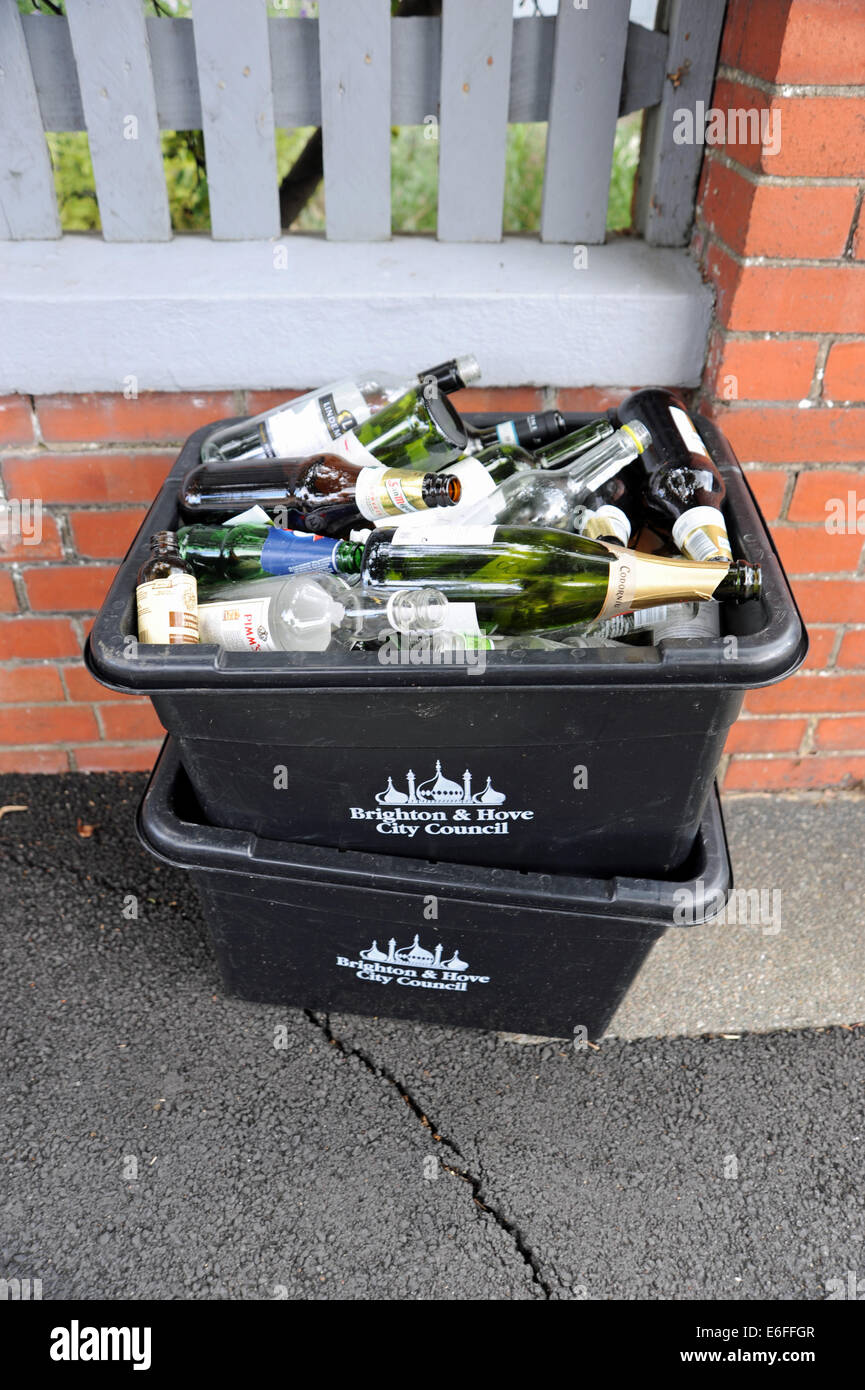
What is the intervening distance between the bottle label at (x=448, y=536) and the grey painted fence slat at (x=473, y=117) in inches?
34.6

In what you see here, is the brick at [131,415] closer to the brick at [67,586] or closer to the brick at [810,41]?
the brick at [67,586]

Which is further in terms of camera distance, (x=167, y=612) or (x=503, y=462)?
(x=503, y=462)

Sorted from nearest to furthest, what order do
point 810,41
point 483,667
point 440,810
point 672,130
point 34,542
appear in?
point 483,667 → point 440,810 → point 810,41 → point 672,130 → point 34,542

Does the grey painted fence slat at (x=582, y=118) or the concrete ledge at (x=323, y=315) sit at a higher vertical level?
the grey painted fence slat at (x=582, y=118)

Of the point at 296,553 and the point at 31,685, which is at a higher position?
the point at 296,553

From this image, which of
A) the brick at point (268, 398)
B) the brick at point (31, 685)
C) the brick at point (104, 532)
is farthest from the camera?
the brick at point (31, 685)

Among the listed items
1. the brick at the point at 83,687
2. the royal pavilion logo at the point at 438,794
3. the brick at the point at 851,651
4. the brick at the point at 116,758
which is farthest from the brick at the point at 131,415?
the brick at the point at 851,651

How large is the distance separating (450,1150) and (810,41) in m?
1.84

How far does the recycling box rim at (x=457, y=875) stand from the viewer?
4.48 ft

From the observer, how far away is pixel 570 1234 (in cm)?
151

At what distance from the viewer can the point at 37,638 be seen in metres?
2.11

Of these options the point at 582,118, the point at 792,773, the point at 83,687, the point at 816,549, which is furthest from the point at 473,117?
the point at 792,773

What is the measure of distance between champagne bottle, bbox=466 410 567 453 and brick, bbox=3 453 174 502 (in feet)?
2.22

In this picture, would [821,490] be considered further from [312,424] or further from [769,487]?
[312,424]
